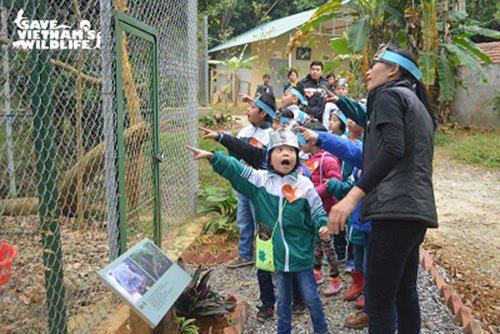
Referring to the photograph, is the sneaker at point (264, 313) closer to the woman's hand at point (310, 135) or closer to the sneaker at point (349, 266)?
the sneaker at point (349, 266)

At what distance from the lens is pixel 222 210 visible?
230 inches

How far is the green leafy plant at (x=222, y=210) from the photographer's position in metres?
5.53

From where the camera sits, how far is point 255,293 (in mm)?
4066

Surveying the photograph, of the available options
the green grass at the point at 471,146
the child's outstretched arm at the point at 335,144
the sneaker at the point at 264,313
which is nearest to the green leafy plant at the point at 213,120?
the green grass at the point at 471,146

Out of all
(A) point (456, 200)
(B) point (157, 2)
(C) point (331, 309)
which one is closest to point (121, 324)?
(C) point (331, 309)

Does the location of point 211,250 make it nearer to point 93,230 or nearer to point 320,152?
point 93,230

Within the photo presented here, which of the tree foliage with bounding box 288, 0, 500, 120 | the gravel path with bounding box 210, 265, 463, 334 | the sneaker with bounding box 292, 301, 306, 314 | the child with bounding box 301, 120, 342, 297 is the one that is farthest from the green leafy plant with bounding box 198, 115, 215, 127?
the sneaker with bounding box 292, 301, 306, 314

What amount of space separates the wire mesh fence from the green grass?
22.6 feet

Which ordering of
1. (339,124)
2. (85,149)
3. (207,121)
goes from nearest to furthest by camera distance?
1. (339,124)
2. (85,149)
3. (207,121)

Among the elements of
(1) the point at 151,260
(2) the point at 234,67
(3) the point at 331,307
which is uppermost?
(2) the point at 234,67

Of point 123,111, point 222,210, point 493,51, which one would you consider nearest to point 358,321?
point 123,111

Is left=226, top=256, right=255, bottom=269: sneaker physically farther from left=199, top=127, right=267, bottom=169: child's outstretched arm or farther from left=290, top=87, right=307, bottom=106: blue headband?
left=290, top=87, right=307, bottom=106: blue headband

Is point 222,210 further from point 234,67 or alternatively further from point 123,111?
point 234,67

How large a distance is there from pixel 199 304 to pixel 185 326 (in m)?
0.27
